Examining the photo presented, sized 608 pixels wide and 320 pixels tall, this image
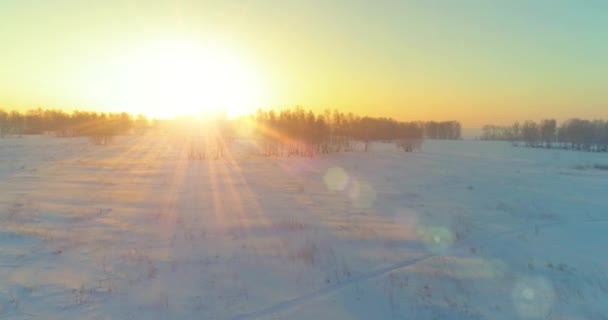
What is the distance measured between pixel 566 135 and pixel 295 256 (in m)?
116

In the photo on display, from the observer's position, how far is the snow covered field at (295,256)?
581 centimetres

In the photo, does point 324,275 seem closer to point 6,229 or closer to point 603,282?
point 603,282

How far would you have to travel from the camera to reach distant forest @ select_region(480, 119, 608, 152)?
80.7 meters

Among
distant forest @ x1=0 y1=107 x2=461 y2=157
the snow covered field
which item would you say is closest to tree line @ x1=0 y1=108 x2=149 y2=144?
distant forest @ x1=0 y1=107 x2=461 y2=157

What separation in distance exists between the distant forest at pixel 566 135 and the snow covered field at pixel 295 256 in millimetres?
87769

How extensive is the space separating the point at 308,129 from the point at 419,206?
34699 millimetres

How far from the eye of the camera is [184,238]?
9062 millimetres

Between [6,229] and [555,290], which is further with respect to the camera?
[6,229]

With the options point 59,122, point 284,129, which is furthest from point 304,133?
point 59,122

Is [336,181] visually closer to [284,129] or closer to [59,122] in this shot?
[284,129]

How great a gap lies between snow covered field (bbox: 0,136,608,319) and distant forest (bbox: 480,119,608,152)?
87769mm

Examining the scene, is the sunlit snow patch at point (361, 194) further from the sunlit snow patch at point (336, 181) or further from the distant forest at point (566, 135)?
the distant forest at point (566, 135)

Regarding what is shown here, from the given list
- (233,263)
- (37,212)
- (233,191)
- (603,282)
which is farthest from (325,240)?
(37,212)

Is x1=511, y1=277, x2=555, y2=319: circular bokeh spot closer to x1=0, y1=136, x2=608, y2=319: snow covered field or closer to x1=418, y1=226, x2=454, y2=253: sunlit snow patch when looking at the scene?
x1=0, y1=136, x2=608, y2=319: snow covered field
